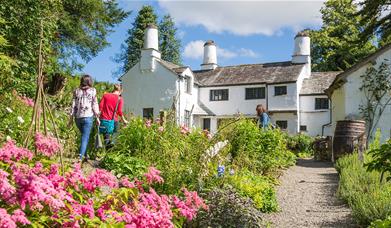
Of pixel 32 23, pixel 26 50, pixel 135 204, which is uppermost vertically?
pixel 32 23

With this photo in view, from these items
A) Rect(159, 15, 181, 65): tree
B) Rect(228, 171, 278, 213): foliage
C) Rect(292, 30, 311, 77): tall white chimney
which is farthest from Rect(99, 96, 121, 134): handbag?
Rect(159, 15, 181, 65): tree

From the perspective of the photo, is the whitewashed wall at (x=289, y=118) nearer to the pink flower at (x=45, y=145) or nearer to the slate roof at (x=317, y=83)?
the slate roof at (x=317, y=83)

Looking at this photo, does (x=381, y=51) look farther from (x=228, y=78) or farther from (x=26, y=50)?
(x=228, y=78)

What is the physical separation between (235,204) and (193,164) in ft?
3.28

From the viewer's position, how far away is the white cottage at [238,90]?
3341cm

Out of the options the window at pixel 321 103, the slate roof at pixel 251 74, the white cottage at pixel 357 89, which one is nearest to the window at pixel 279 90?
the slate roof at pixel 251 74

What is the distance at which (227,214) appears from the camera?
187 inches

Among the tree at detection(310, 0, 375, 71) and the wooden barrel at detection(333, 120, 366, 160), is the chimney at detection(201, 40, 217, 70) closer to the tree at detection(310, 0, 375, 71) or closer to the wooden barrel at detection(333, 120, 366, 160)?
the tree at detection(310, 0, 375, 71)

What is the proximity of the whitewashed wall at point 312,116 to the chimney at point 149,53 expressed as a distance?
39.5 ft

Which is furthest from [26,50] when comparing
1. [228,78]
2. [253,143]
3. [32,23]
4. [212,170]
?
[228,78]

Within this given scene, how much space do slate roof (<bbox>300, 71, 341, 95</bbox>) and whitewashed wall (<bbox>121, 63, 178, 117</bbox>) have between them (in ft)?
34.7

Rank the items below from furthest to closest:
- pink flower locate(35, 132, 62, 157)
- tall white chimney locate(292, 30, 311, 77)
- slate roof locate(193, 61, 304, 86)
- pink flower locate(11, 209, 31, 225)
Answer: tall white chimney locate(292, 30, 311, 77) → slate roof locate(193, 61, 304, 86) → pink flower locate(35, 132, 62, 157) → pink flower locate(11, 209, 31, 225)

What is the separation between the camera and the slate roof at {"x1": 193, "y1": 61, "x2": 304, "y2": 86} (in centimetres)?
3509

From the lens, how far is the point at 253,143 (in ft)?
32.0
